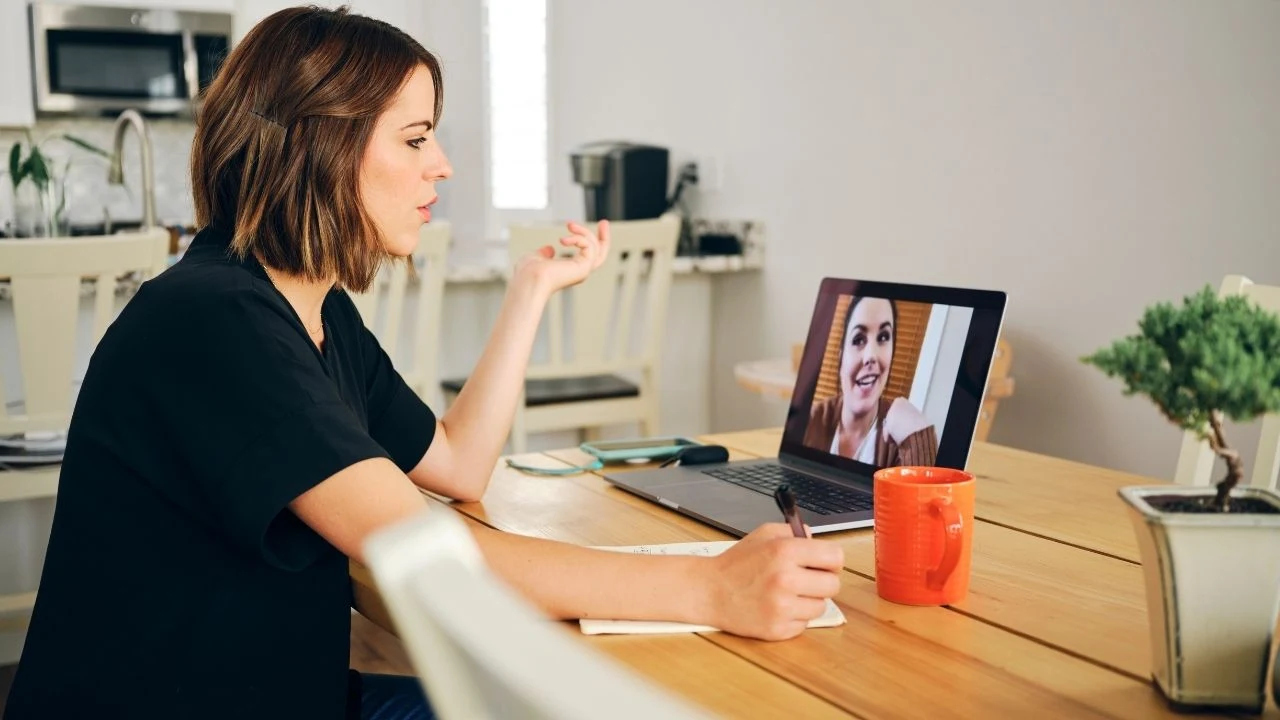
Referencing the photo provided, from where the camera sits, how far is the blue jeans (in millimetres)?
1271

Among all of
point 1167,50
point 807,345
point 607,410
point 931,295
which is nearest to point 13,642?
point 607,410

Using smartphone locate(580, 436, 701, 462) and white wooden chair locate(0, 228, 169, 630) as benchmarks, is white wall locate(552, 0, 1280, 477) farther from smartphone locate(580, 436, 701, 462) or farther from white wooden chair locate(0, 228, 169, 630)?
white wooden chair locate(0, 228, 169, 630)

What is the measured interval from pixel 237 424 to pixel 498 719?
632 millimetres

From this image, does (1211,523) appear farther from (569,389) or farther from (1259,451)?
(569,389)

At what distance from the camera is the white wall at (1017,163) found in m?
2.33

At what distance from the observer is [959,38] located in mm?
2906

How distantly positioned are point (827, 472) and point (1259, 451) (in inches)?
20.4

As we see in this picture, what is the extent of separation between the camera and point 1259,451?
1479mm

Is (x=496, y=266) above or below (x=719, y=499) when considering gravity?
above

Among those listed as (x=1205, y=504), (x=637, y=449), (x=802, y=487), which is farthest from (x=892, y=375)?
(x=1205, y=504)

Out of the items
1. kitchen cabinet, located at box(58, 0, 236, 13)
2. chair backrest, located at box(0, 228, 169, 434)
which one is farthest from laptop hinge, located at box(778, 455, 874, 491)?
kitchen cabinet, located at box(58, 0, 236, 13)

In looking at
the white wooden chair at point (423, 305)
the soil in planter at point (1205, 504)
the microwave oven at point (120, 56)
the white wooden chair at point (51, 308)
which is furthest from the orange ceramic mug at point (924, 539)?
the microwave oven at point (120, 56)

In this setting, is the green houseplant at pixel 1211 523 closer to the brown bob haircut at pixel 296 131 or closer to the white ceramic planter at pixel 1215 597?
the white ceramic planter at pixel 1215 597

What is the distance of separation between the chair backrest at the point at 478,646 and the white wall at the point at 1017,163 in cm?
221
